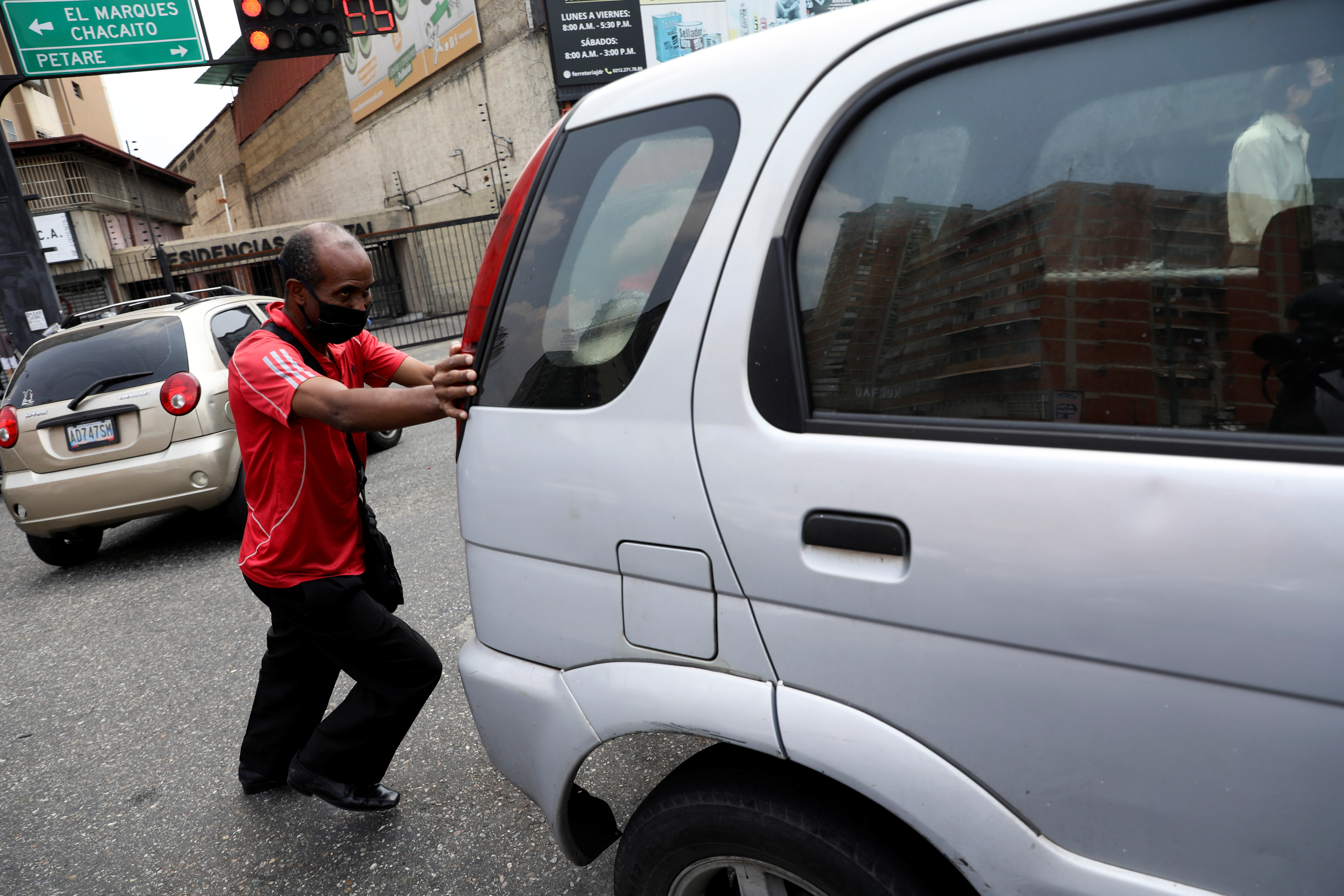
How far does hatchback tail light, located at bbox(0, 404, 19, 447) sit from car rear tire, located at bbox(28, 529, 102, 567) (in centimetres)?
60

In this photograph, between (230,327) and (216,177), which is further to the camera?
(216,177)

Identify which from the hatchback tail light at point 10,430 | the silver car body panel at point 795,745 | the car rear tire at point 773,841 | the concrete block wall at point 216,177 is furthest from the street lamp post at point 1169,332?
the concrete block wall at point 216,177

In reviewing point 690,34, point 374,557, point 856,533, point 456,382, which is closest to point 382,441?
point 374,557

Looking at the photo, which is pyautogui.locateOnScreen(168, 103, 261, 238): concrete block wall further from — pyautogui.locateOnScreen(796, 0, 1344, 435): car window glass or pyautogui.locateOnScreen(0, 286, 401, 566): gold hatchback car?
pyautogui.locateOnScreen(796, 0, 1344, 435): car window glass

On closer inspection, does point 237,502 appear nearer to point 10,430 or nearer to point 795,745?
point 10,430

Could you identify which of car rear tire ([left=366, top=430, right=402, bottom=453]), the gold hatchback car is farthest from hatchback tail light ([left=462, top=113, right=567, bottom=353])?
car rear tire ([left=366, top=430, right=402, bottom=453])

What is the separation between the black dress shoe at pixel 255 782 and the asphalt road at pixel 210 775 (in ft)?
0.11

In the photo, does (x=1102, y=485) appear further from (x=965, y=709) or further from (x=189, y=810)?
(x=189, y=810)

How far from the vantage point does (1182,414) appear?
3.40 feet

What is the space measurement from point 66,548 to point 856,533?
19.5 feet

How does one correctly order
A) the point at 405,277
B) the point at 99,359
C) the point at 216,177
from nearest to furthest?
the point at 99,359, the point at 405,277, the point at 216,177

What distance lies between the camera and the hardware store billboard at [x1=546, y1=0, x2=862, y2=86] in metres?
17.9

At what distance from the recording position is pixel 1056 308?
1111mm

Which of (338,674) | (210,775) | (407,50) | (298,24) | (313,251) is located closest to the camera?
(313,251)
